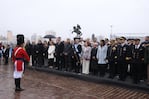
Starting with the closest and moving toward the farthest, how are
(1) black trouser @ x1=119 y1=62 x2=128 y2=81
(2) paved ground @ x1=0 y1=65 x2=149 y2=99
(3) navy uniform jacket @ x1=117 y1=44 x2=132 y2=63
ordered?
(2) paved ground @ x1=0 y1=65 x2=149 y2=99 < (3) navy uniform jacket @ x1=117 y1=44 x2=132 y2=63 < (1) black trouser @ x1=119 y1=62 x2=128 y2=81

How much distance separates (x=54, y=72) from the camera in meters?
14.2

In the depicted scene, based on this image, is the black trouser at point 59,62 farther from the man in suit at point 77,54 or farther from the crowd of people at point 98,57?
the man in suit at point 77,54

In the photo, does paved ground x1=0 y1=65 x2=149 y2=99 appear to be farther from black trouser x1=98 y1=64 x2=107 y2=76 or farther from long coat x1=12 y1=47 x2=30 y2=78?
black trouser x1=98 y1=64 x2=107 y2=76

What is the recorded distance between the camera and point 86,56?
12617 mm

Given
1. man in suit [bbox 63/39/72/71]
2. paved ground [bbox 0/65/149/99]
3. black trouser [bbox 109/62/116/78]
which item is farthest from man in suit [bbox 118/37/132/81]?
man in suit [bbox 63/39/72/71]

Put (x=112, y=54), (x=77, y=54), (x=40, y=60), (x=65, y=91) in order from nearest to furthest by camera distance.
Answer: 1. (x=65, y=91)
2. (x=112, y=54)
3. (x=77, y=54)
4. (x=40, y=60)

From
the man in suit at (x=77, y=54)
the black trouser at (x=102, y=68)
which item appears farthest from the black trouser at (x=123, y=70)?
the man in suit at (x=77, y=54)

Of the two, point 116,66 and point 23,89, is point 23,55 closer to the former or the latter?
point 23,89

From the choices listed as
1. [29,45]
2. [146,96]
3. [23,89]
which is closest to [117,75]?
[146,96]

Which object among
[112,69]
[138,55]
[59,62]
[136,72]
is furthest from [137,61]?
[59,62]

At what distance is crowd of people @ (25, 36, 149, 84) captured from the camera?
10391 millimetres

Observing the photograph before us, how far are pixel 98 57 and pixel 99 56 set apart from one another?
0.11m

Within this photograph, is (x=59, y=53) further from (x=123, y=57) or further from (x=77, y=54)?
(x=123, y=57)

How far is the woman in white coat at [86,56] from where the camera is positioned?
493 inches
